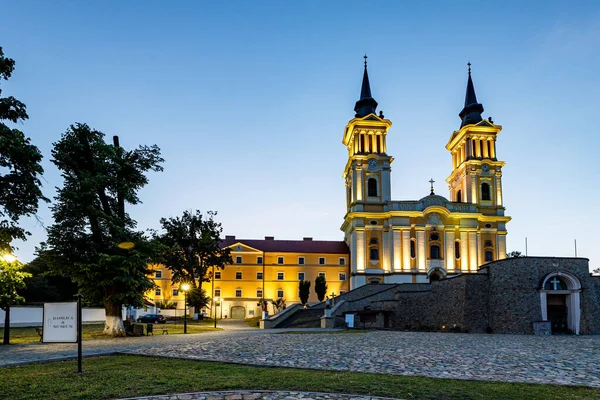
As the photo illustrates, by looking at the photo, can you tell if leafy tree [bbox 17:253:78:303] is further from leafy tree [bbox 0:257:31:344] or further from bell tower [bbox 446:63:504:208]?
bell tower [bbox 446:63:504:208]

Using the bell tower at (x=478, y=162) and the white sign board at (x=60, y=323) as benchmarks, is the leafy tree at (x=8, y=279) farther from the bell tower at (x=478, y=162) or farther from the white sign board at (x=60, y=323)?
the bell tower at (x=478, y=162)

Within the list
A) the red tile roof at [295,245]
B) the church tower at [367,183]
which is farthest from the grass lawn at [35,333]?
the red tile roof at [295,245]

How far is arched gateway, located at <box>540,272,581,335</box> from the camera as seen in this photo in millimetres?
29928

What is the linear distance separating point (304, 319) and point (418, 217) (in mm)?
24369

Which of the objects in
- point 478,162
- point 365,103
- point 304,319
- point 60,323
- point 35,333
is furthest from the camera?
point 365,103

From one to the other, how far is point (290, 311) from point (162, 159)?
2219cm

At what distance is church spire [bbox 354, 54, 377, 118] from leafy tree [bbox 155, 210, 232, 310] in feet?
78.3

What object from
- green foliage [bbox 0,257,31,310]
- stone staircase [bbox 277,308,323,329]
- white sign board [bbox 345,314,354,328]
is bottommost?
stone staircase [bbox 277,308,323,329]

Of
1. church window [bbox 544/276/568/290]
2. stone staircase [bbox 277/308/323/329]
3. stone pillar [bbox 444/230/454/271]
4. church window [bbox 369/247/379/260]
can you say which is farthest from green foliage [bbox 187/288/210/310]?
church window [bbox 544/276/568/290]

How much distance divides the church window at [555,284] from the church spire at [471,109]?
3937 cm

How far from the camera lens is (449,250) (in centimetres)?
6022

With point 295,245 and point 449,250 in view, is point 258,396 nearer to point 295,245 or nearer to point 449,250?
point 449,250

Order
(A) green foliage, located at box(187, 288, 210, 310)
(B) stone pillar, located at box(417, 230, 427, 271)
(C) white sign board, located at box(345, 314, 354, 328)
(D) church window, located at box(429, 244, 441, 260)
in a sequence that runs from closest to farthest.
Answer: (C) white sign board, located at box(345, 314, 354, 328) < (A) green foliage, located at box(187, 288, 210, 310) < (B) stone pillar, located at box(417, 230, 427, 271) < (D) church window, located at box(429, 244, 441, 260)

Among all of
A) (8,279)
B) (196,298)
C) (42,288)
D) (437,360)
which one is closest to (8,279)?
(8,279)
